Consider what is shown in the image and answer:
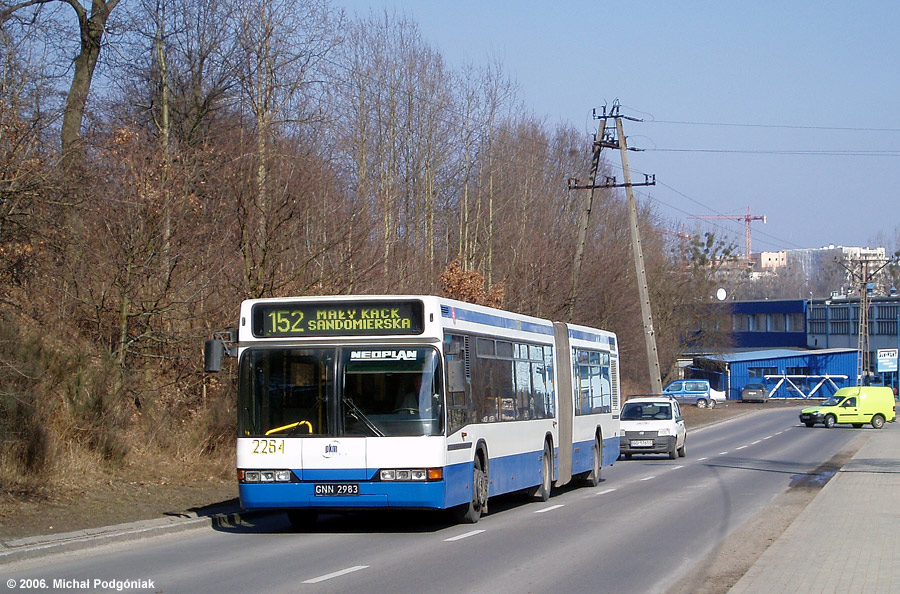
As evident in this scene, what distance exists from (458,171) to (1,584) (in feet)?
132

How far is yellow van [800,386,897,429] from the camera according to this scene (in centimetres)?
5019

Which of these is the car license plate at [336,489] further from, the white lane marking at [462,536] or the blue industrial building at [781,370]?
the blue industrial building at [781,370]

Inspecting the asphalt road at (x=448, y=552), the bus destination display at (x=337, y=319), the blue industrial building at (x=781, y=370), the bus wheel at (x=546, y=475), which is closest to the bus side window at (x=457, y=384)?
the bus destination display at (x=337, y=319)

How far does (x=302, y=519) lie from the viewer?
48.5ft

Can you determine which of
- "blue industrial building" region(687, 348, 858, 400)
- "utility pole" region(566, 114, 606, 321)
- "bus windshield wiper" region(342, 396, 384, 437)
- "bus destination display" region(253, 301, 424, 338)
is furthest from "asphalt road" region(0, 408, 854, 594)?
"blue industrial building" region(687, 348, 858, 400)

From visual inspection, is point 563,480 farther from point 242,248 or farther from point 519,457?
point 242,248

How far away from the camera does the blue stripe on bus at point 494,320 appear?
13.9 metres

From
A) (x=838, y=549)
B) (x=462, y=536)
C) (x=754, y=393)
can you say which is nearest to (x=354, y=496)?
(x=462, y=536)

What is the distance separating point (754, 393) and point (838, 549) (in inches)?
2955

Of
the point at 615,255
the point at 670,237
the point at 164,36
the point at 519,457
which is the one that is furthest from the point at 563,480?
the point at 670,237

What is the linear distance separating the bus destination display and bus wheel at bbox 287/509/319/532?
8.52ft

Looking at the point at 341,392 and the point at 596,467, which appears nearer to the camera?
the point at 341,392

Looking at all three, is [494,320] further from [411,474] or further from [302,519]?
[302,519]

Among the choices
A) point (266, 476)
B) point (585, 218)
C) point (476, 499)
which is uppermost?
point (585, 218)
